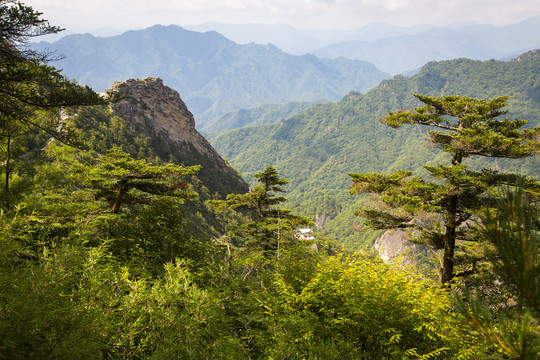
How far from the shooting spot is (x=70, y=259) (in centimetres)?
329

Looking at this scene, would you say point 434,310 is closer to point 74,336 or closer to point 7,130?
point 74,336

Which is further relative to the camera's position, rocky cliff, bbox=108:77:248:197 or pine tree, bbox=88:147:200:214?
rocky cliff, bbox=108:77:248:197

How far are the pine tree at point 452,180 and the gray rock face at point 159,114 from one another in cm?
6337

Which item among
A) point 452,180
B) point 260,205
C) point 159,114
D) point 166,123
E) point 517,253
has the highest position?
point 517,253

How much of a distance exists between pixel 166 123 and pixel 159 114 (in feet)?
8.71

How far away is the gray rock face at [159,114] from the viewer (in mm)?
65000

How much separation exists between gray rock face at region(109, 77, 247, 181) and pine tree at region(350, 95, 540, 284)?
6337 centimetres

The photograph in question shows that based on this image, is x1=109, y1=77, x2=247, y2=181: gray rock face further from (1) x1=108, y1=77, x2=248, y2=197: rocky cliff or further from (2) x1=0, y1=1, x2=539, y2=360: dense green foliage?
(2) x1=0, y1=1, x2=539, y2=360: dense green foliage

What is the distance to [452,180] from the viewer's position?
30.0 feet

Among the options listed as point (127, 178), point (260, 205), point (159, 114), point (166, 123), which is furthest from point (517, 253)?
point (159, 114)

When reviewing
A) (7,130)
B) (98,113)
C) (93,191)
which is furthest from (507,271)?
(98,113)

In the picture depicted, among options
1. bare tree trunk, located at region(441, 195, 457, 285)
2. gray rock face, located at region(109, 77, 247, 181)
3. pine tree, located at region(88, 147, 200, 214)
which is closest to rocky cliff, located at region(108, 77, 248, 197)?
gray rock face, located at region(109, 77, 247, 181)

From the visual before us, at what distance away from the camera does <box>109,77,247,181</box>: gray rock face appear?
6500 cm

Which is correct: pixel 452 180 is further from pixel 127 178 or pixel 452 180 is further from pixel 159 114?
pixel 159 114
